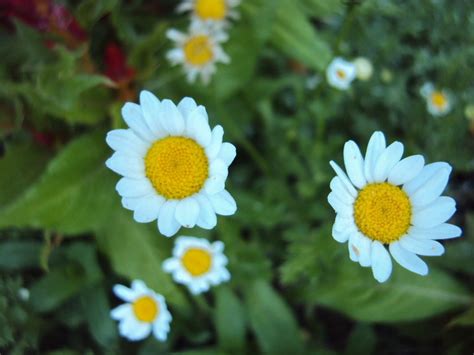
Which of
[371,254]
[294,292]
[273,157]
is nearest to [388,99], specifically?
[273,157]

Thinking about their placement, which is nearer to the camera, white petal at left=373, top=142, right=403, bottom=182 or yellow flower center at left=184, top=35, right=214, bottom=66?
white petal at left=373, top=142, right=403, bottom=182

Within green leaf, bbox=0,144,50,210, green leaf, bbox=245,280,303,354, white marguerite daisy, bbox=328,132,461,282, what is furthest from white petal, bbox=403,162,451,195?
green leaf, bbox=0,144,50,210

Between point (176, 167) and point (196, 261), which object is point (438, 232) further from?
point (196, 261)

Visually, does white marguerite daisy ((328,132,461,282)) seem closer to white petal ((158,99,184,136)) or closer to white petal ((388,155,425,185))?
white petal ((388,155,425,185))

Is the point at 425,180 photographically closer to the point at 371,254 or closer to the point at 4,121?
the point at 371,254

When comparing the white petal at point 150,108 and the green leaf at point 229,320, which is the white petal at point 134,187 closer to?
the white petal at point 150,108

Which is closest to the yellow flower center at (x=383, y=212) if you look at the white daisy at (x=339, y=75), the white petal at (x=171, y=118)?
the white petal at (x=171, y=118)
